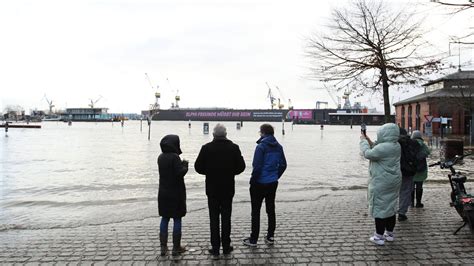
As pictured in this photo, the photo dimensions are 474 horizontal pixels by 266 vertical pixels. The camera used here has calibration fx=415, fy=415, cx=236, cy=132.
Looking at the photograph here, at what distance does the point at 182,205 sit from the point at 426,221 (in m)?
4.45

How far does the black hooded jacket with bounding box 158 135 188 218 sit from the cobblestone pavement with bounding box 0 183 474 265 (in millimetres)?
630

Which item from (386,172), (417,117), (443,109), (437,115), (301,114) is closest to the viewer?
(386,172)

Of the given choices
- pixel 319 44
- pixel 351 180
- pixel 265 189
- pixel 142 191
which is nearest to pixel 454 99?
pixel 351 180

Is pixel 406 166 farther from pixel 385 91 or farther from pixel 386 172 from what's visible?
pixel 385 91

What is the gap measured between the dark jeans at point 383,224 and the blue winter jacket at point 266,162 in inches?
62.4

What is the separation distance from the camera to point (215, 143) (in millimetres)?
5492

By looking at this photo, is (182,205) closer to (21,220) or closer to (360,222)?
(360,222)

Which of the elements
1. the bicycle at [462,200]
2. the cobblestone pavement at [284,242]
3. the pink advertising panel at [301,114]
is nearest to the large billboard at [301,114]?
the pink advertising panel at [301,114]

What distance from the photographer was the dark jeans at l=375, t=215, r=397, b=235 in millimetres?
5875

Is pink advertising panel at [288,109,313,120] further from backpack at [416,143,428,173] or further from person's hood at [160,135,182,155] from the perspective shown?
person's hood at [160,135,182,155]

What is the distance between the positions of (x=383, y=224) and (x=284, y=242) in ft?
4.69

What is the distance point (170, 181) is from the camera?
5523mm

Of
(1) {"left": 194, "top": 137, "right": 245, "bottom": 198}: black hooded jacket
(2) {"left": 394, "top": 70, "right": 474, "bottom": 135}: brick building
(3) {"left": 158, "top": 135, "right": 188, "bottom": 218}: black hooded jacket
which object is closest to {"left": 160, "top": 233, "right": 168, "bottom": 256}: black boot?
(3) {"left": 158, "top": 135, "right": 188, "bottom": 218}: black hooded jacket

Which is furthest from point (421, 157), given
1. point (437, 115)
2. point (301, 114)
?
point (301, 114)
